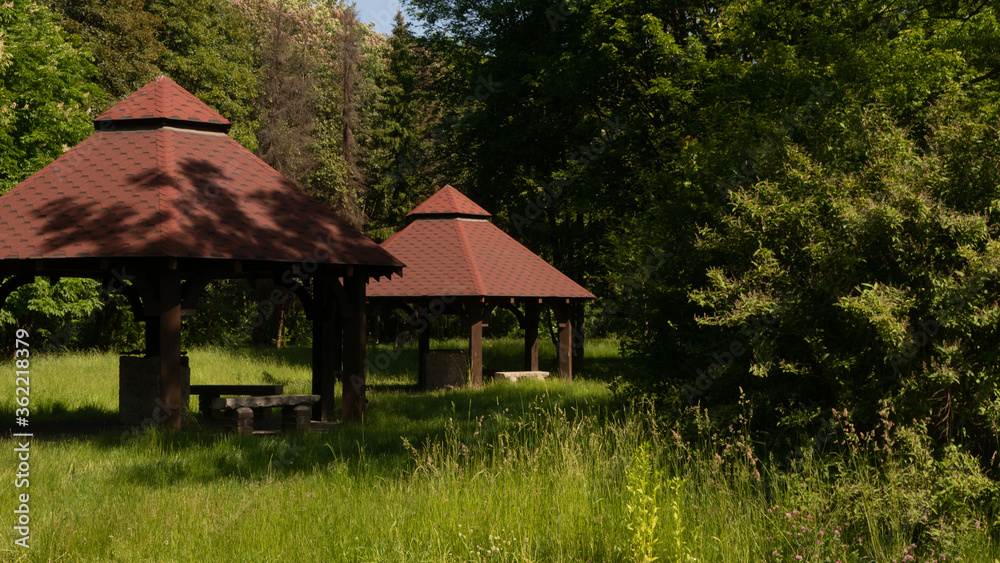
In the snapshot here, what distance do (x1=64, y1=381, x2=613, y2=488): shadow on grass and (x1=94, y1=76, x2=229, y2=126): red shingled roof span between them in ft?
15.9

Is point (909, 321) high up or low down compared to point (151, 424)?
up

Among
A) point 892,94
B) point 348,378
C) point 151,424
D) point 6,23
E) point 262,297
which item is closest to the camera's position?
point 151,424

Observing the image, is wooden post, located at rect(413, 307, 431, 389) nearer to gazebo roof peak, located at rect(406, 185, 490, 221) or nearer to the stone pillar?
gazebo roof peak, located at rect(406, 185, 490, 221)

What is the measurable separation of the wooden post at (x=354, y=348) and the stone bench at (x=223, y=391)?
1432 millimetres

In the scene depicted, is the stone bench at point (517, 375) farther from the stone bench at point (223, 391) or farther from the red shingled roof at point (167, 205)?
the red shingled roof at point (167, 205)

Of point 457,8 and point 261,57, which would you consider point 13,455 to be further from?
point 261,57

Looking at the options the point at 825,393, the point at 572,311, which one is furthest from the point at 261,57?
the point at 825,393

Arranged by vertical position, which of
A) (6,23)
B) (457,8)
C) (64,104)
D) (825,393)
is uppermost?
(457,8)

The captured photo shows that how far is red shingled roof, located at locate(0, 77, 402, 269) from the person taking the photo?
11.2 m

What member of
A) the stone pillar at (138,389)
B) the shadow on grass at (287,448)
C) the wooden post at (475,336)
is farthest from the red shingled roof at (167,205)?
the wooden post at (475,336)

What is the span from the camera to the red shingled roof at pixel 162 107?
1350 centimetres

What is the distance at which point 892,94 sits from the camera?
54.5 feet

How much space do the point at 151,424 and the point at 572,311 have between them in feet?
50.4

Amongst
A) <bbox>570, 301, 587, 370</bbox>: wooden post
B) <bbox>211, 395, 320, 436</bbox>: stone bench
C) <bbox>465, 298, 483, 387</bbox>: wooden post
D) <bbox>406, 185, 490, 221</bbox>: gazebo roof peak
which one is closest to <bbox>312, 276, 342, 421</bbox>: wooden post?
<bbox>211, 395, 320, 436</bbox>: stone bench
